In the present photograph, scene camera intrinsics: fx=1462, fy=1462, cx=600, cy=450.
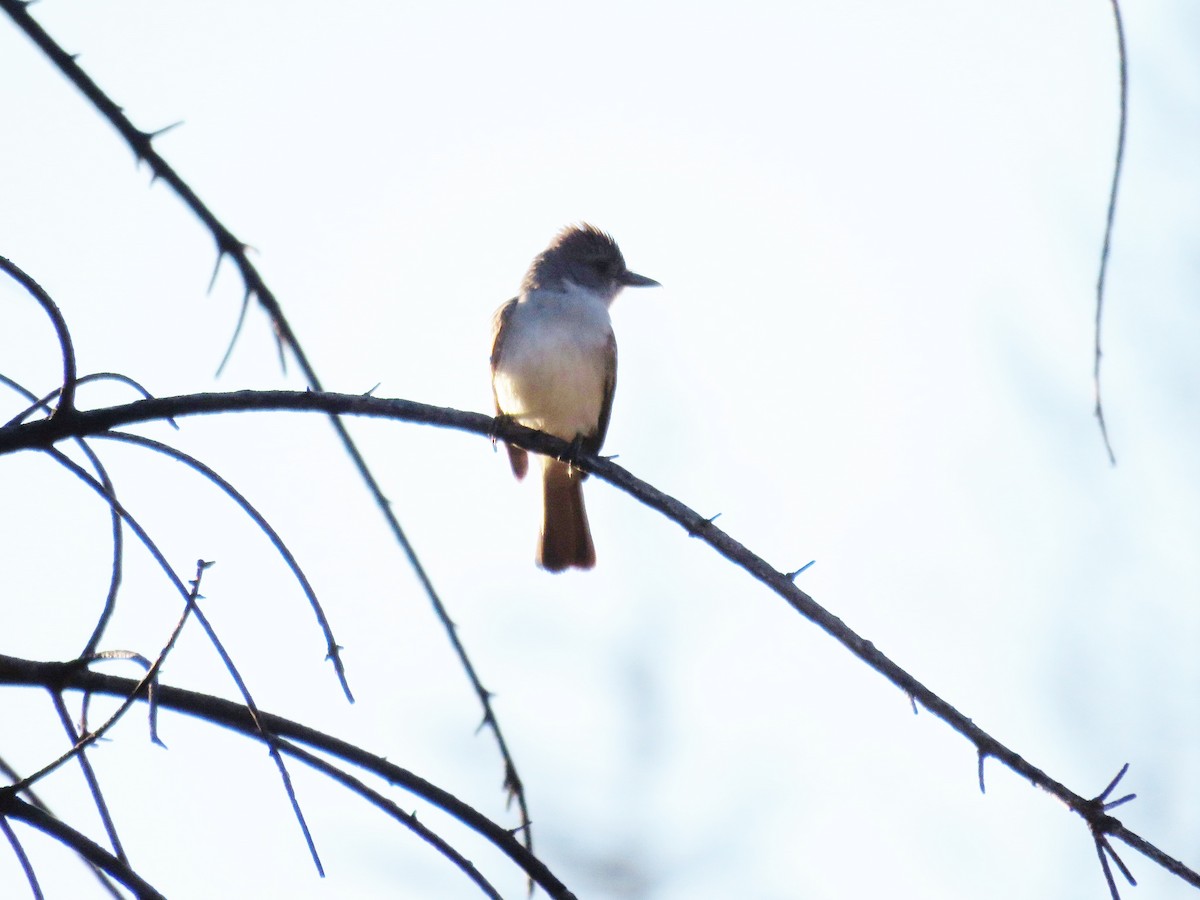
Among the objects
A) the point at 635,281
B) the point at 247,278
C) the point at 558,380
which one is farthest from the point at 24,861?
the point at 635,281

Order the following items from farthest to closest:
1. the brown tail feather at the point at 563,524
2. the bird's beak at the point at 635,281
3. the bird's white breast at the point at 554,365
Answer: the bird's beak at the point at 635,281, the brown tail feather at the point at 563,524, the bird's white breast at the point at 554,365

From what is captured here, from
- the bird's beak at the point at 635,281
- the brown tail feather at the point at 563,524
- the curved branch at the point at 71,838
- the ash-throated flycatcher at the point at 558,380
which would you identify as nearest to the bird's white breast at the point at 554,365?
the ash-throated flycatcher at the point at 558,380

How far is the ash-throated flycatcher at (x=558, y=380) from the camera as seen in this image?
6797mm

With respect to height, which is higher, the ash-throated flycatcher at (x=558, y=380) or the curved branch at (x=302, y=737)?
the ash-throated flycatcher at (x=558, y=380)

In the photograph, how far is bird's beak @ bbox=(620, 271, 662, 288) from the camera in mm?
8172

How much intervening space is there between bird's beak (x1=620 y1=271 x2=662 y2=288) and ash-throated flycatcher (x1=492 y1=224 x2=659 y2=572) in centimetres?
53

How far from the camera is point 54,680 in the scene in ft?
7.25

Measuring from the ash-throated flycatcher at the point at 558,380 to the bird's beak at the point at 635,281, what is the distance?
1.75 feet

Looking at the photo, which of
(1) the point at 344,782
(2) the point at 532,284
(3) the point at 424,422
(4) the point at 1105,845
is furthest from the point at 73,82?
(2) the point at 532,284

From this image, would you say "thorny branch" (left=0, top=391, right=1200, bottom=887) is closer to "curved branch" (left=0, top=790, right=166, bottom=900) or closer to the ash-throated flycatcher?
"curved branch" (left=0, top=790, right=166, bottom=900)

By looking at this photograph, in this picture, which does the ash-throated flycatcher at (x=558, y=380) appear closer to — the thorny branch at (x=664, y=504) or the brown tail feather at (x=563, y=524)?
the brown tail feather at (x=563, y=524)

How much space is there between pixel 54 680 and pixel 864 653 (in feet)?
4.08

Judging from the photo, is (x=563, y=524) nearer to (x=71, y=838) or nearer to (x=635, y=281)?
(x=635, y=281)

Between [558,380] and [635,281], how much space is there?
64.0 inches
